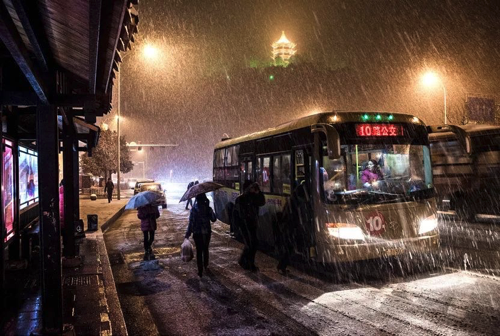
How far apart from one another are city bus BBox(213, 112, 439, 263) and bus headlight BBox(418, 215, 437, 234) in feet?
0.06

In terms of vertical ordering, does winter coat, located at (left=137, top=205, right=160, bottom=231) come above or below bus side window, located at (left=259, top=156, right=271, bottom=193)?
below

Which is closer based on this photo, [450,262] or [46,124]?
[46,124]

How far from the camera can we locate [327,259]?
7672 millimetres

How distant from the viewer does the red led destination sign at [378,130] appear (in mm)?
7961

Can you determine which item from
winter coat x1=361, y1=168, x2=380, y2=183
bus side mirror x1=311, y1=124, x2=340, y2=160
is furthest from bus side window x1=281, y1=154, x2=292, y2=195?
bus side mirror x1=311, y1=124, x2=340, y2=160

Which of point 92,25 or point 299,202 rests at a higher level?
point 92,25

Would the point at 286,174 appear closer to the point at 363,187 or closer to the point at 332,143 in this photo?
the point at 363,187

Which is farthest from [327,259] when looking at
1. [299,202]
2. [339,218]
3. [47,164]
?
[47,164]

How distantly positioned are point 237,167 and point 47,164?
870cm

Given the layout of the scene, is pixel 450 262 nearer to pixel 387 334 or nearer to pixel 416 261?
pixel 416 261

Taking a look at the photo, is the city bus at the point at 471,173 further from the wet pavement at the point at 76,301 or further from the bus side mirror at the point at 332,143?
the wet pavement at the point at 76,301

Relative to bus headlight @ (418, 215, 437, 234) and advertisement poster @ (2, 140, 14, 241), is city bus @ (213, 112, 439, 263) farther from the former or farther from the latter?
advertisement poster @ (2, 140, 14, 241)

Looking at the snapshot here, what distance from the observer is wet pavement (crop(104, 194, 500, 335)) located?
553 cm

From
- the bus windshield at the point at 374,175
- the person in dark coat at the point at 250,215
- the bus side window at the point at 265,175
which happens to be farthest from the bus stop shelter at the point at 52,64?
the bus side window at the point at 265,175
